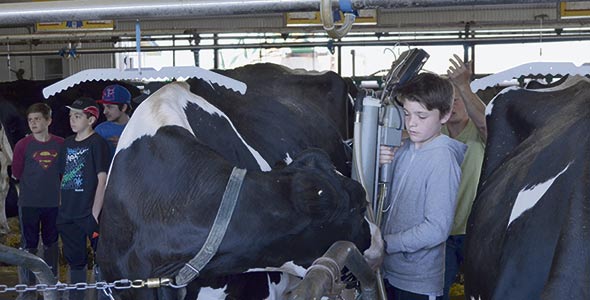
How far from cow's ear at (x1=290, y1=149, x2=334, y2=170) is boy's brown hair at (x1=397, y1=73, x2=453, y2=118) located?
0.59 meters

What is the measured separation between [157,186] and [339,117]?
2650 millimetres

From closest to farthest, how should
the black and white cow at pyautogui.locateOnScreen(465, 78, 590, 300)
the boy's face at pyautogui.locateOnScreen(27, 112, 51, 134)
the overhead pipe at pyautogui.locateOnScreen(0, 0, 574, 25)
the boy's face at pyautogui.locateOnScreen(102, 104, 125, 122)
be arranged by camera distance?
the black and white cow at pyautogui.locateOnScreen(465, 78, 590, 300) → the overhead pipe at pyautogui.locateOnScreen(0, 0, 574, 25) → the boy's face at pyautogui.locateOnScreen(102, 104, 125, 122) → the boy's face at pyautogui.locateOnScreen(27, 112, 51, 134)

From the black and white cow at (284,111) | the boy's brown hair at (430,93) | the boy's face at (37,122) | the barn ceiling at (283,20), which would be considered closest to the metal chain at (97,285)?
the barn ceiling at (283,20)

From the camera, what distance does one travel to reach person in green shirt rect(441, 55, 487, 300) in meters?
A: 4.42

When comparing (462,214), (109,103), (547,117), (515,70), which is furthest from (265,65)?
(515,70)

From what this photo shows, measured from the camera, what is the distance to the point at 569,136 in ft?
9.86

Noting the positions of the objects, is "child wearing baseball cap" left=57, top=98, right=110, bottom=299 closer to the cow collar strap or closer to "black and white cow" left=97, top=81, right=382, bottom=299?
"black and white cow" left=97, top=81, right=382, bottom=299

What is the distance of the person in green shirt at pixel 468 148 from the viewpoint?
442 cm

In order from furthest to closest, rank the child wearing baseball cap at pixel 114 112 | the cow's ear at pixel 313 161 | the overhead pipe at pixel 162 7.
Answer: the child wearing baseball cap at pixel 114 112 < the cow's ear at pixel 313 161 < the overhead pipe at pixel 162 7

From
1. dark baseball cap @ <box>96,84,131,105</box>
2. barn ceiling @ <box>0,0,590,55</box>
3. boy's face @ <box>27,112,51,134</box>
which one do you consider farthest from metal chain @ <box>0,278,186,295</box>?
boy's face @ <box>27,112,51,134</box>

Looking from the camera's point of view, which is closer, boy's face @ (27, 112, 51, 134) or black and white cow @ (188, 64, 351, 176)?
black and white cow @ (188, 64, 351, 176)

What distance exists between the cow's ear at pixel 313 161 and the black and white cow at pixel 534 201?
726mm

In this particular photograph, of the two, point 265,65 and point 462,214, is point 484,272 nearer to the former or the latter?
point 462,214

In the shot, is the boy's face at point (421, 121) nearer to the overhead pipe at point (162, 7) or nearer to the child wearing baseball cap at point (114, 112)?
the overhead pipe at point (162, 7)
